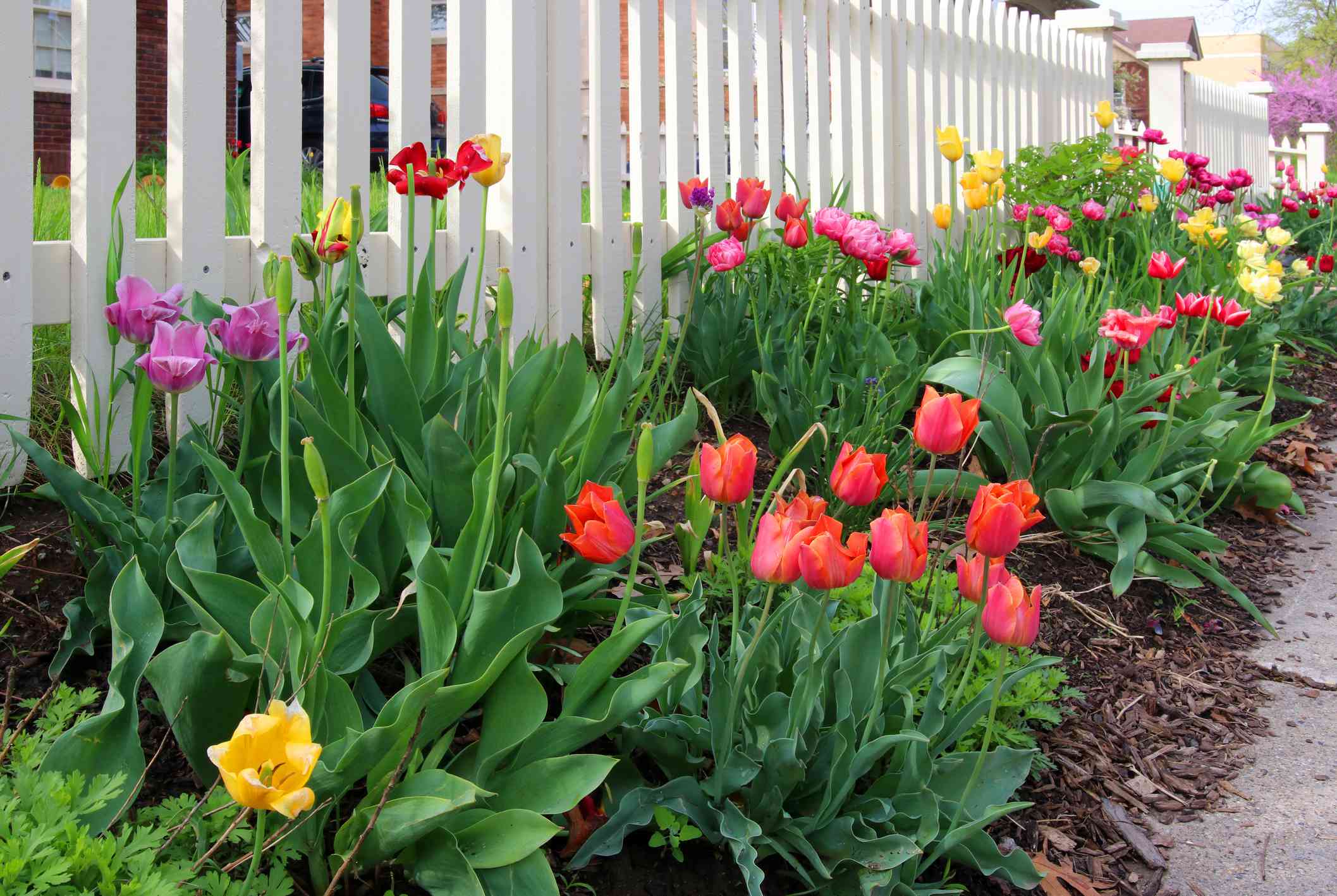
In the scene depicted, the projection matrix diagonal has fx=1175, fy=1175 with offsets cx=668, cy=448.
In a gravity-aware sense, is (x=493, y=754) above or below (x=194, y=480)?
below

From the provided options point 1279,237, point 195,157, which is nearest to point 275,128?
point 195,157

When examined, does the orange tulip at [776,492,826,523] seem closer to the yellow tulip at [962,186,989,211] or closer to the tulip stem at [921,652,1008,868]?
the tulip stem at [921,652,1008,868]

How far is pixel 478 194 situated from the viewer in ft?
9.77

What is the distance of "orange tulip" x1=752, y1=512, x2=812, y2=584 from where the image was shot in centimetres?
124

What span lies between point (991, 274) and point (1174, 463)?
89cm

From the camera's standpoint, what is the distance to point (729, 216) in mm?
2912

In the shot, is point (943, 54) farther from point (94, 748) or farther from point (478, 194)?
point (94, 748)

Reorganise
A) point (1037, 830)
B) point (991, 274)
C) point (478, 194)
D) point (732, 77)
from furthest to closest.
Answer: point (732, 77) < point (991, 274) < point (478, 194) < point (1037, 830)

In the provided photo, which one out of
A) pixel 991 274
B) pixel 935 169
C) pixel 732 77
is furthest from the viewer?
pixel 935 169

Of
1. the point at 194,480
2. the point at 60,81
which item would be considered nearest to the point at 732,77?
the point at 194,480

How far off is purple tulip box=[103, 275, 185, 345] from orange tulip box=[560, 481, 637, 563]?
2.47ft

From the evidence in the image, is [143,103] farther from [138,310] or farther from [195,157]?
[138,310]

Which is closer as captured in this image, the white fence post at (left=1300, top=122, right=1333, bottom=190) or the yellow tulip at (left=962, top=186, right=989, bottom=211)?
the yellow tulip at (left=962, top=186, right=989, bottom=211)

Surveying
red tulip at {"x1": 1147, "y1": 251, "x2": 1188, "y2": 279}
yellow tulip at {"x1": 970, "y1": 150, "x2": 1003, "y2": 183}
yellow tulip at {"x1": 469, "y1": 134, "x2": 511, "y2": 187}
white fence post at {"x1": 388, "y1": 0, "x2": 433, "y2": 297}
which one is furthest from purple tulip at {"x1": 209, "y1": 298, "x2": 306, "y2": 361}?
yellow tulip at {"x1": 970, "y1": 150, "x2": 1003, "y2": 183}
